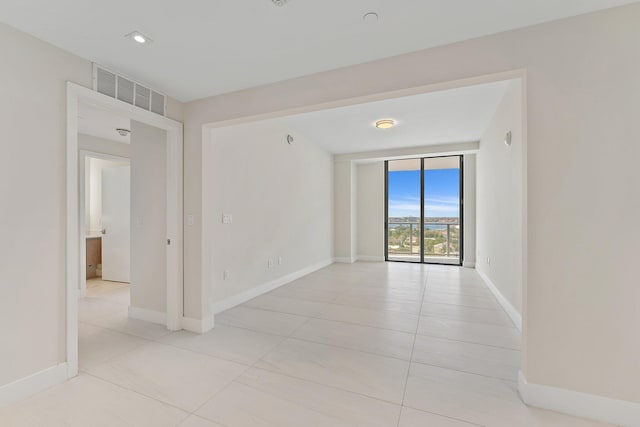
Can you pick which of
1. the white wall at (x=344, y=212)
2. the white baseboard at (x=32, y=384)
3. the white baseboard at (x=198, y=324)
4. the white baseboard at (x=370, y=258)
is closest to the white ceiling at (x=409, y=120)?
the white wall at (x=344, y=212)

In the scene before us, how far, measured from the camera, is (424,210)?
707cm

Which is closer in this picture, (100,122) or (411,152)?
(100,122)

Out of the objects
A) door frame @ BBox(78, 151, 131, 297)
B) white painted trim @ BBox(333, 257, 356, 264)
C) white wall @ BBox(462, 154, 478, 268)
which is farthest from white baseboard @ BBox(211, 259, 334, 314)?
white wall @ BBox(462, 154, 478, 268)

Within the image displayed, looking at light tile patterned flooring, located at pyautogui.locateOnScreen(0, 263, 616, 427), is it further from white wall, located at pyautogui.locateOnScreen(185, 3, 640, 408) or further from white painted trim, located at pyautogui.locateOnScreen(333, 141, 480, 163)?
white painted trim, located at pyautogui.locateOnScreen(333, 141, 480, 163)

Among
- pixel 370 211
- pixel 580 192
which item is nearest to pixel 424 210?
pixel 370 211

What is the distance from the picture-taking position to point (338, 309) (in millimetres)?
3701

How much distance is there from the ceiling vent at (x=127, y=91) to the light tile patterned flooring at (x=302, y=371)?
2.32 meters

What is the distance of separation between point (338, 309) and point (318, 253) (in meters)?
2.74

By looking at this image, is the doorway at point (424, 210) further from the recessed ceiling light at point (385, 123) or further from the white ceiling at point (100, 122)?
the white ceiling at point (100, 122)

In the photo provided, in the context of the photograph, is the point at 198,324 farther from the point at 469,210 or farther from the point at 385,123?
the point at 469,210

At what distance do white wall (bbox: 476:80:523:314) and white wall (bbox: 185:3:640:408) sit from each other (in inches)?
27.1

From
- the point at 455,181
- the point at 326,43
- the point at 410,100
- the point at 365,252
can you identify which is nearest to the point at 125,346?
the point at 326,43

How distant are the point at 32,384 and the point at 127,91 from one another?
7.91 feet

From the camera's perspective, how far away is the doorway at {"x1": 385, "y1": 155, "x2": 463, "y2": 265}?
6.84 metres
